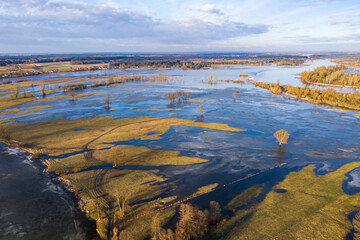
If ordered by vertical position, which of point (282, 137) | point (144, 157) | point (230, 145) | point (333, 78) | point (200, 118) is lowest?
point (144, 157)

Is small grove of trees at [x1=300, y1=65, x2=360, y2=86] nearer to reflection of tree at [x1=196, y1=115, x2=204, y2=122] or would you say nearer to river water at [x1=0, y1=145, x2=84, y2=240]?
reflection of tree at [x1=196, y1=115, x2=204, y2=122]

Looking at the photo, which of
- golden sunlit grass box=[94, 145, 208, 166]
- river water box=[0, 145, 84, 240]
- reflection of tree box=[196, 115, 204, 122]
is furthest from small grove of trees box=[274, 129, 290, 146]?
river water box=[0, 145, 84, 240]

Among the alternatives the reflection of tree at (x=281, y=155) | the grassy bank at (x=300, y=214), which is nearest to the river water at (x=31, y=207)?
the grassy bank at (x=300, y=214)

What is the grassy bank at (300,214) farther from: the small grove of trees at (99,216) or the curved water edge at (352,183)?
the small grove of trees at (99,216)

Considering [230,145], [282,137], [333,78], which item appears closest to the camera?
[282,137]

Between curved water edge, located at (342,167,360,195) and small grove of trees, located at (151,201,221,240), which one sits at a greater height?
small grove of trees, located at (151,201,221,240)

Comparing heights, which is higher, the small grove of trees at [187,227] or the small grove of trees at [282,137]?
the small grove of trees at [282,137]

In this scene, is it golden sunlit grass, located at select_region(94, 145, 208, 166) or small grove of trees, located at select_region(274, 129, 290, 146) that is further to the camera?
small grove of trees, located at select_region(274, 129, 290, 146)

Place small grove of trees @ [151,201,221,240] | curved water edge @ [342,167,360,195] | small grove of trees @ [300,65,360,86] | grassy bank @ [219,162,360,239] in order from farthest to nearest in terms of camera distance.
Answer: small grove of trees @ [300,65,360,86], curved water edge @ [342,167,360,195], grassy bank @ [219,162,360,239], small grove of trees @ [151,201,221,240]

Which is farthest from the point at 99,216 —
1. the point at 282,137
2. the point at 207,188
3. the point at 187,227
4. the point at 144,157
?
the point at 282,137

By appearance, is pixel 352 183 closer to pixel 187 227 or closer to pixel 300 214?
pixel 300 214
